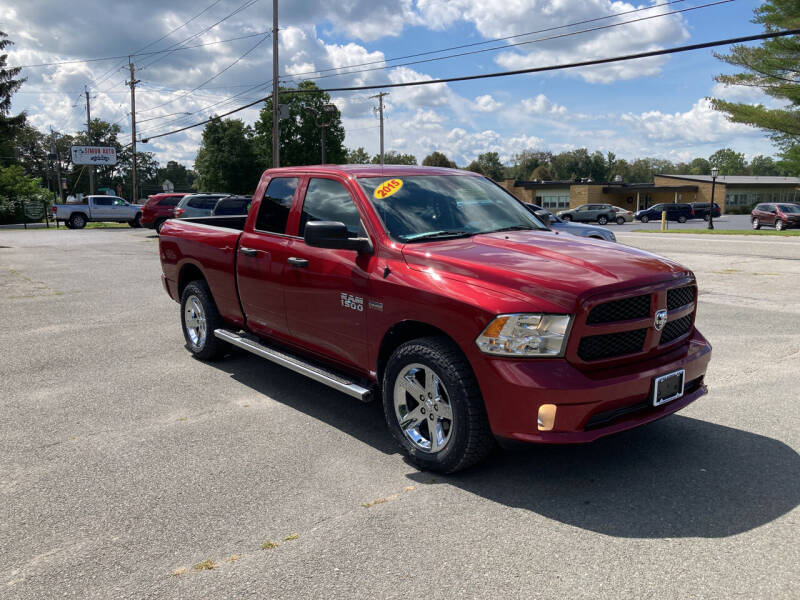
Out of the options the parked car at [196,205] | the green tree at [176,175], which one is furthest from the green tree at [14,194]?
the green tree at [176,175]

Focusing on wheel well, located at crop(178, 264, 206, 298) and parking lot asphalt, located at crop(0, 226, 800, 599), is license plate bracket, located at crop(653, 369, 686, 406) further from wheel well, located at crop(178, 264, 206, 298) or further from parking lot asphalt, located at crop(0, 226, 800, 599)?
wheel well, located at crop(178, 264, 206, 298)

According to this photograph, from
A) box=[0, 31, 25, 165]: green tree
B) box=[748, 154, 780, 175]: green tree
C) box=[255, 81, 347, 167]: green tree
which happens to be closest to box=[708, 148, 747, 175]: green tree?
box=[748, 154, 780, 175]: green tree

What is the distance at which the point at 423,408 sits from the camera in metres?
4.01

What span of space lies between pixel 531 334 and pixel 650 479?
1.21 meters

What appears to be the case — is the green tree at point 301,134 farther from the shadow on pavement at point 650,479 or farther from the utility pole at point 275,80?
the shadow on pavement at point 650,479

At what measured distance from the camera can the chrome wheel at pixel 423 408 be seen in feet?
12.8

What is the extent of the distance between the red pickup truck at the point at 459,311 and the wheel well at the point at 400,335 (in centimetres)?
2

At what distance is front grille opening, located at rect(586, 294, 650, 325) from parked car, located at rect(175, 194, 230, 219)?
877 inches

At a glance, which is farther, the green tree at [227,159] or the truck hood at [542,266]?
the green tree at [227,159]

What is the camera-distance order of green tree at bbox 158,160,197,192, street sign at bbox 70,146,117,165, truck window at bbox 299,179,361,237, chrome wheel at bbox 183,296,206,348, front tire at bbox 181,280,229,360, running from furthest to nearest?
1. green tree at bbox 158,160,197,192
2. street sign at bbox 70,146,117,165
3. chrome wheel at bbox 183,296,206,348
4. front tire at bbox 181,280,229,360
5. truck window at bbox 299,179,361,237

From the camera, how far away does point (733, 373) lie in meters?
6.04

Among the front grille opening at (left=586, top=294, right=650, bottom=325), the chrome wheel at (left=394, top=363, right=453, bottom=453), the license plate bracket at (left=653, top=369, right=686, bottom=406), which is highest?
the front grille opening at (left=586, top=294, right=650, bottom=325)

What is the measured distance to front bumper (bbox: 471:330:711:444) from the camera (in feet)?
11.2

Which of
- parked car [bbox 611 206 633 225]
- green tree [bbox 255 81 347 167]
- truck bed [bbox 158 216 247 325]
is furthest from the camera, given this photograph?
green tree [bbox 255 81 347 167]
